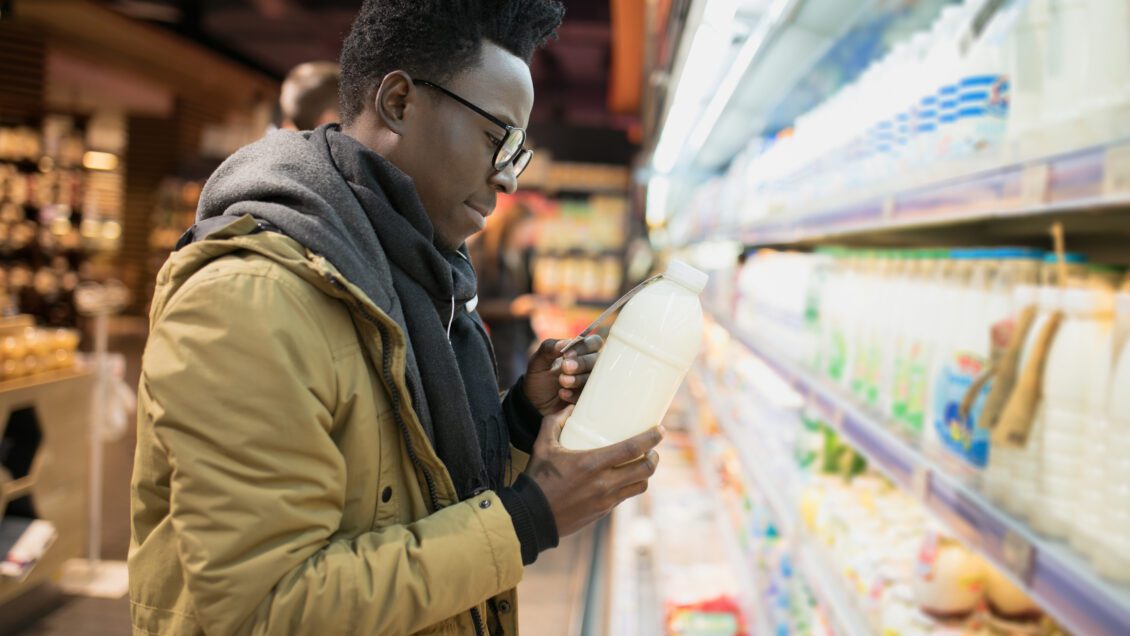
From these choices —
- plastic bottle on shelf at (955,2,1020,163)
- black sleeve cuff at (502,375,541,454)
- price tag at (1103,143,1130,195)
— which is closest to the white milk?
plastic bottle on shelf at (955,2,1020,163)

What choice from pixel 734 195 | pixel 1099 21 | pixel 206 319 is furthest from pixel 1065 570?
pixel 734 195

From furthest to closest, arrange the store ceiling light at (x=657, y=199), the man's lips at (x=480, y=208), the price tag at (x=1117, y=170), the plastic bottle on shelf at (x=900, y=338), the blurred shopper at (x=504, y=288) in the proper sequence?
the store ceiling light at (x=657, y=199) → the blurred shopper at (x=504, y=288) → the plastic bottle on shelf at (x=900, y=338) → the man's lips at (x=480, y=208) → the price tag at (x=1117, y=170)

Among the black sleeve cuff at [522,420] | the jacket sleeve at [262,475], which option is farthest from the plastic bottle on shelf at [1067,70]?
the jacket sleeve at [262,475]

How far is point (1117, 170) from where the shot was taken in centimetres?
78

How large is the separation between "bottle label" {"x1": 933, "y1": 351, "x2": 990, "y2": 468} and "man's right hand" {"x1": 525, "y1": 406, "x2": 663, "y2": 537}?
505 mm

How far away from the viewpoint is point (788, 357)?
2.36 metres

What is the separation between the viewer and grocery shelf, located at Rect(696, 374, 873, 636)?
1.53 m

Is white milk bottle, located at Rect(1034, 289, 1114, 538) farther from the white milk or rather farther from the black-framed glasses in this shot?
the black-framed glasses

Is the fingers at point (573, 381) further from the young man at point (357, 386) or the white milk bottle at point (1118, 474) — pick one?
the white milk bottle at point (1118, 474)

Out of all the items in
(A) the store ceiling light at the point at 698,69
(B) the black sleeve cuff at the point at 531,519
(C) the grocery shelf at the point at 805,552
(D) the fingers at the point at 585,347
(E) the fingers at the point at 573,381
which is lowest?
(C) the grocery shelf at the point at 805,552

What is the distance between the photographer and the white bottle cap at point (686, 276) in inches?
43.3

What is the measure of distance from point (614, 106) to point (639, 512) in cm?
715

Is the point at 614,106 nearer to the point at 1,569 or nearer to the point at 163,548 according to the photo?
the point at 1,569

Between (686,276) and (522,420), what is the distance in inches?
15.7
